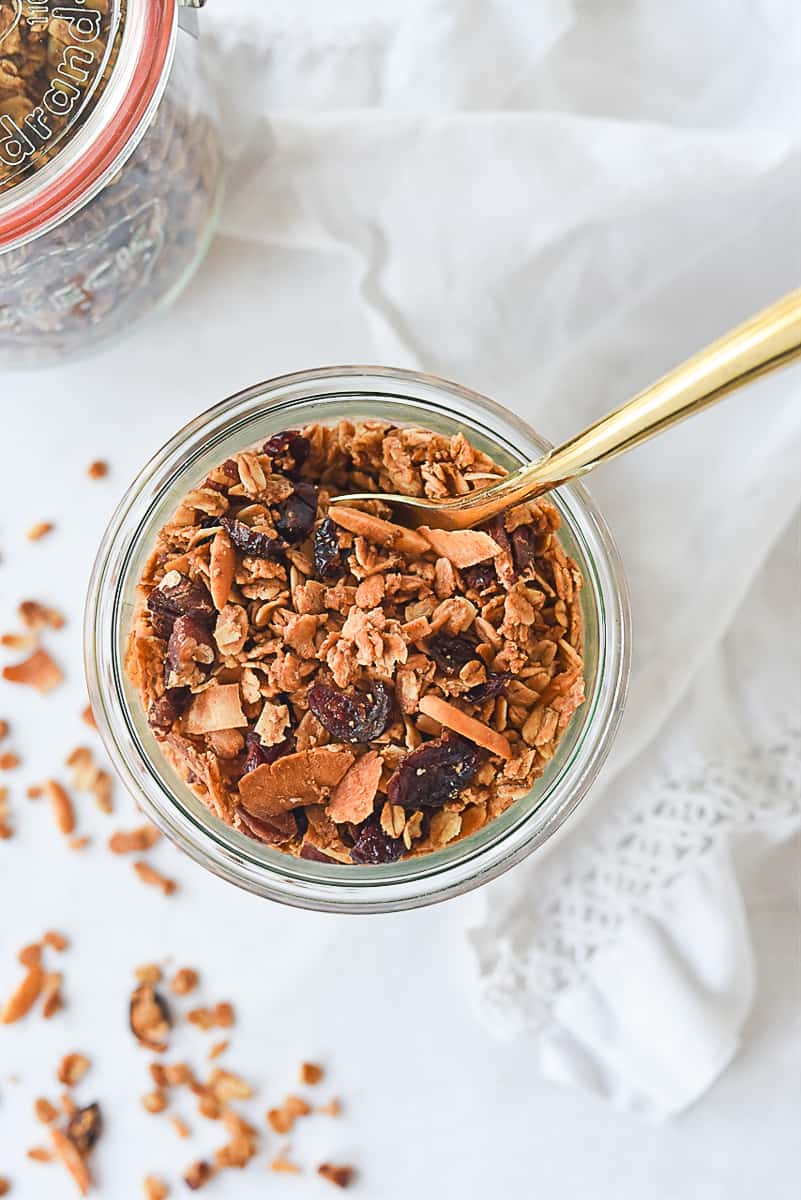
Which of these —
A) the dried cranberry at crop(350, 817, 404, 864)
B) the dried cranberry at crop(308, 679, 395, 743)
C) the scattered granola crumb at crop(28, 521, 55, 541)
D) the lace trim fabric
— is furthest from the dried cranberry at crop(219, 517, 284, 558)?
the lace trim fabric

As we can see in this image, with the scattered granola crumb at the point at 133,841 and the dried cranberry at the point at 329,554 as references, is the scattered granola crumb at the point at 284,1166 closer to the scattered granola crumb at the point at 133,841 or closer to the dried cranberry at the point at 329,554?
the scattered granola crumb at the point at 133,841

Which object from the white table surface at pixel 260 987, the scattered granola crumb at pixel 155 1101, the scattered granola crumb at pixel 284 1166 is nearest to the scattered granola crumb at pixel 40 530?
the white table surface at pixel 260 987

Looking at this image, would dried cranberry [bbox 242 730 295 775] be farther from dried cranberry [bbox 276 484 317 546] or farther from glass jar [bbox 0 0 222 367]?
glass jar [bbox 0 0 222 367]

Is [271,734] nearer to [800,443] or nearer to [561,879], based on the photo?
[561,879]

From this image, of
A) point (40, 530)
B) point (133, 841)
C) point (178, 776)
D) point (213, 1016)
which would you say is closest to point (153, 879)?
point (133, 841)

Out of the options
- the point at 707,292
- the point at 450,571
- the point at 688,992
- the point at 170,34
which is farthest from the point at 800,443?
the point at 170,34

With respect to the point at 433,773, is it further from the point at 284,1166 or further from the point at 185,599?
the point at 284,1166
